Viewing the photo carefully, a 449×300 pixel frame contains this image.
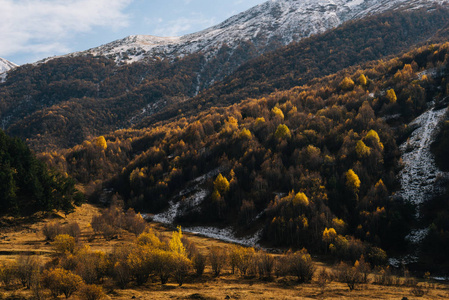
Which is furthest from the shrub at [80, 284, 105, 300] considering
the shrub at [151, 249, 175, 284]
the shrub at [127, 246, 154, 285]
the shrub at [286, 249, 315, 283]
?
the shrub at [286, 249, 315, 283]

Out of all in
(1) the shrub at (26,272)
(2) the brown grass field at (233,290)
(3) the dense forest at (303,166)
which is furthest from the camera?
(3) the dense forest at (303,166)

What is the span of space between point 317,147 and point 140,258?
75.6m

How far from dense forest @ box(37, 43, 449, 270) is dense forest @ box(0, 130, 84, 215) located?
32940 millimetres

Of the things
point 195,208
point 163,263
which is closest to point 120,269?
point 163,263

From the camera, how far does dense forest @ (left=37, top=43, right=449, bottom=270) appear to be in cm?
6159

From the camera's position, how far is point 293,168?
3275 inches

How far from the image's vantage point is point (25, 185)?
201 ft

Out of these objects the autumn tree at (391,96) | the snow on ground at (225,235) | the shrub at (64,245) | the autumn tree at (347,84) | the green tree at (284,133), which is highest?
the autumn tree at (347,84)

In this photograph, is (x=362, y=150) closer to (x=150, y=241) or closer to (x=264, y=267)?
(x=264, y=267)

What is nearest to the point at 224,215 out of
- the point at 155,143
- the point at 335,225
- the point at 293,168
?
the point at 293,168

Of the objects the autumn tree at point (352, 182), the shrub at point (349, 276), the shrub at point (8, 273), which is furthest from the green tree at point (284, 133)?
the shrub at point (8, 273)

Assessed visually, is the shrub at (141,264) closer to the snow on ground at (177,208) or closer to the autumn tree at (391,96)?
the snow on ground at (177,208)

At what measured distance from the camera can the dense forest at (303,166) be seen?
61594 mm

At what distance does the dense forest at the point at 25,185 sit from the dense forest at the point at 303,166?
32.9 metres
